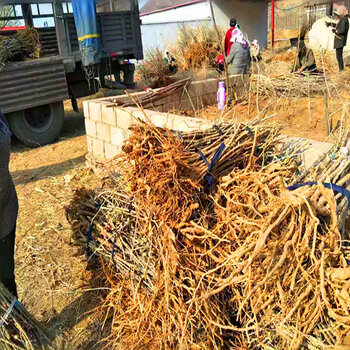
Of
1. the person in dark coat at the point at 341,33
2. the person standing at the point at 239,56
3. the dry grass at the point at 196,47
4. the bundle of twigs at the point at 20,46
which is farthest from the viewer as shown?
the dry grass at the point at 196,47

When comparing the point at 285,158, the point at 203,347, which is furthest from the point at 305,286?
the point at 285,158

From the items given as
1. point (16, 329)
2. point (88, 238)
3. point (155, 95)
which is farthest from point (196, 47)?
point (16, 329)

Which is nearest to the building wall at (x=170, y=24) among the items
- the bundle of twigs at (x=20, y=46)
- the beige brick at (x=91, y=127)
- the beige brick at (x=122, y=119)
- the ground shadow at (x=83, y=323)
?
the bundle of twigs at (x=20, y=46)

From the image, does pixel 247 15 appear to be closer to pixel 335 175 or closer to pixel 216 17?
pixel 216 17

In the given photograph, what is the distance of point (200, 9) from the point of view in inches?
786

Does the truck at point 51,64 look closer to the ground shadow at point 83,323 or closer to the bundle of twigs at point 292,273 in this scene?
the ground shadow at point 83,323

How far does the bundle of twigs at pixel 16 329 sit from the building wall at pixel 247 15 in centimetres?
1843

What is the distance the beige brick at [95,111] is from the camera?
4.89 metres

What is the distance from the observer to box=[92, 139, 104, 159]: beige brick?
512cm

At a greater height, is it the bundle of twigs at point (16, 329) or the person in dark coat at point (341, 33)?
the person in dark coat at point (341, 33)

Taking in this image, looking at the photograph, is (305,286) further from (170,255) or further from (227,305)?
(170,255)

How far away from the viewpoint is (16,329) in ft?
7.48

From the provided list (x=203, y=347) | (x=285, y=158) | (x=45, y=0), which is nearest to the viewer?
(x=203, y=347)

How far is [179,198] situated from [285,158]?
0.96 m
